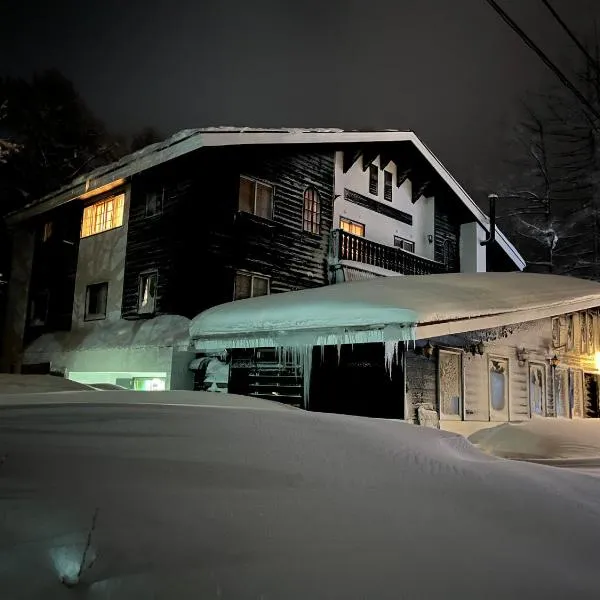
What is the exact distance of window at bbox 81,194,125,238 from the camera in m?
17.3

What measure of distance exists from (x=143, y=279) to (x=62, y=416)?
1255 centimetres

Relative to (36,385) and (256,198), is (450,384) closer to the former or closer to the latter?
(36,385)

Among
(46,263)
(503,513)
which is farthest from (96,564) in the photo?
(46,263)

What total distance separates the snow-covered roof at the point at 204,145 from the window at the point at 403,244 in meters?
2.79

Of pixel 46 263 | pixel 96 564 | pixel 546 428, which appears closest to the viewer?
pixel 96 564

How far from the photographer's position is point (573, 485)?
407 cm

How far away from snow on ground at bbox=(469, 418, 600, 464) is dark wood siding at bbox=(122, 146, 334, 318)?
8536 millimetres

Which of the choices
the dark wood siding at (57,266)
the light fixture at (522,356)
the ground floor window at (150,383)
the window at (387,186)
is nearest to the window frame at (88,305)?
the dark wood siding at (57,266)

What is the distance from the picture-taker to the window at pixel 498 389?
40.3 feet

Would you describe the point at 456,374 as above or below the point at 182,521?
above

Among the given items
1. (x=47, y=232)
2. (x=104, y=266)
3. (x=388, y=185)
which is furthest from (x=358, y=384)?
(x=47, y=232)

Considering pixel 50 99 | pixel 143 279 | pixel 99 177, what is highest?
pixel 50 99

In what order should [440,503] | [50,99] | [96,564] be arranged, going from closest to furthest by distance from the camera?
[96,564] < [440,503] < [50,99]

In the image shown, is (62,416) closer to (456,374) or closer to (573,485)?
(573,485)
